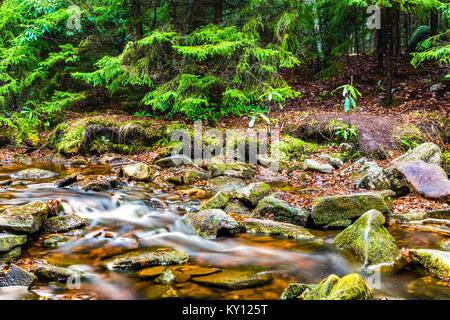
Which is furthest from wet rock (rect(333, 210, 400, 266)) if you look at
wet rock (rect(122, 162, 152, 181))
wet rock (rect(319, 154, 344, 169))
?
wet rock (rect(122, 162, 152, 181))

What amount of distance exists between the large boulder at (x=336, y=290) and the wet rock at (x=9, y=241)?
3625mm

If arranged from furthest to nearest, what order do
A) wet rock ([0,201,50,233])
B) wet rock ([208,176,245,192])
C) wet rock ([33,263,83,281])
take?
wet rock ([208,176,245,192])
wet rock ([0,201,50,233])
wet rock ([33,263,83,281])

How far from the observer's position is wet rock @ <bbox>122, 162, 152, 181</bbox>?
7867 millimetres

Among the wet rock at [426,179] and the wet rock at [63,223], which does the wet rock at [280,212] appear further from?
the wet rock at [63,223]

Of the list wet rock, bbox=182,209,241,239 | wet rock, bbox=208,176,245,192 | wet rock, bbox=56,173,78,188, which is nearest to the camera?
wet rock, bbox=182,209,241,239

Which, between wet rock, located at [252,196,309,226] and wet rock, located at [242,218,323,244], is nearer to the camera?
wet rock, located at [242,218,323,244]

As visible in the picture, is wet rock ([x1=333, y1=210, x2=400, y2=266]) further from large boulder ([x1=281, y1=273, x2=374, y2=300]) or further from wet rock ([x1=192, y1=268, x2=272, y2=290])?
wet rock ([x1=192, y1=268, x2=272, y2=290])

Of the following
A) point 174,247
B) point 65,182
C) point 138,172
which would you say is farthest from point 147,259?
point 65,182

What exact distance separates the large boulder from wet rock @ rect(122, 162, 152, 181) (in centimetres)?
576

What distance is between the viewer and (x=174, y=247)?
461 cm

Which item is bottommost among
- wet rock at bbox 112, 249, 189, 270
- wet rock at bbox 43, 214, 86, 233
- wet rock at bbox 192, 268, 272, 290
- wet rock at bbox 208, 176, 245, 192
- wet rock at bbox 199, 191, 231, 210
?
wet rock at bbox 192, 268, 272, 290

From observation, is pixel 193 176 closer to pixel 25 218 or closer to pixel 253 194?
pixel 253 194

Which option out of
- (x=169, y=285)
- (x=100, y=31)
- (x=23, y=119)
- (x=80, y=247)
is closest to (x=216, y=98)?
(x=100, y=31)

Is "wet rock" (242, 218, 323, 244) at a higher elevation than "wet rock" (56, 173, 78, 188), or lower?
lower
